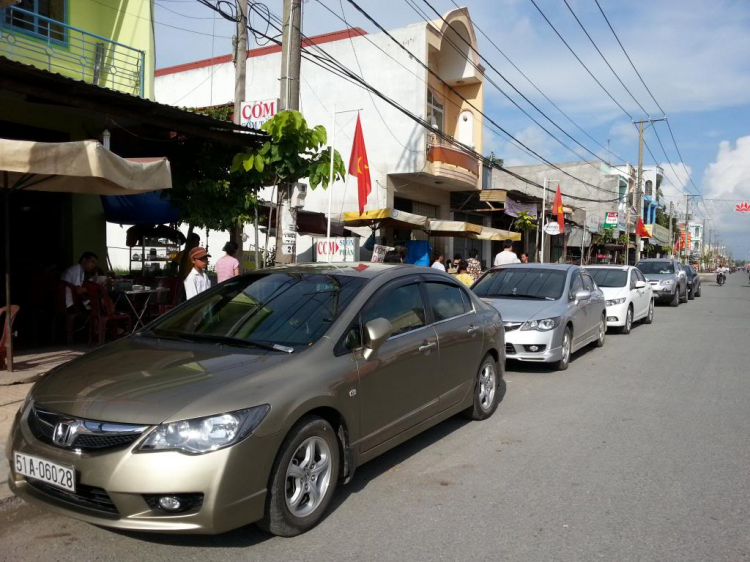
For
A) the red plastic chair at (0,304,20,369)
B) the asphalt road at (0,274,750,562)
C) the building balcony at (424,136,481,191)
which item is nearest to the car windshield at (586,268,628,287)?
the building balcony at (424,136,481,191)

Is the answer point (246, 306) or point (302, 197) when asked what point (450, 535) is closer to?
point (246, 306)

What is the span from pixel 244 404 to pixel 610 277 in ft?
41.7

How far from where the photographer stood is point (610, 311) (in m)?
13.5

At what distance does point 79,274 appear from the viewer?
30.2ft

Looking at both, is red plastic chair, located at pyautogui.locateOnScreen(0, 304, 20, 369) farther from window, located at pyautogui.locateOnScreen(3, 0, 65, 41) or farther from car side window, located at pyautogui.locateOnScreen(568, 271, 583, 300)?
car side window, located at pyautogui.locateOnScreen(568, 271, 583, 300)

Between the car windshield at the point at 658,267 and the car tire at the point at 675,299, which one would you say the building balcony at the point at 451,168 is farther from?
the car tire at the point at 675,299

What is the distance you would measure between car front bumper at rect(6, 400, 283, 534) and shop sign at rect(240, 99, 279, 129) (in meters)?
6.88

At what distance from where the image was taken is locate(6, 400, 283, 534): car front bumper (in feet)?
10.3

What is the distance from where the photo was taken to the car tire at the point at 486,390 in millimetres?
6125

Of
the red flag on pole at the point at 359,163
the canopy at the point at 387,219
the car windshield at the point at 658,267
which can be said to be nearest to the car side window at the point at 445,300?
the red flag on pole at the point at 359,163

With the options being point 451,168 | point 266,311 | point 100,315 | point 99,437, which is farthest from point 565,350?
point 451,168

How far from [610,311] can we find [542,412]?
7.60 metres

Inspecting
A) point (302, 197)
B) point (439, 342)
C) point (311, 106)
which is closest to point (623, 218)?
point (311, 106)

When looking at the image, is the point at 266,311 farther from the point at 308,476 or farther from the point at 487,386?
the point at 487,386
